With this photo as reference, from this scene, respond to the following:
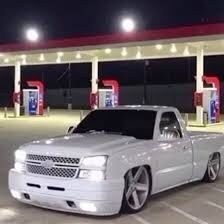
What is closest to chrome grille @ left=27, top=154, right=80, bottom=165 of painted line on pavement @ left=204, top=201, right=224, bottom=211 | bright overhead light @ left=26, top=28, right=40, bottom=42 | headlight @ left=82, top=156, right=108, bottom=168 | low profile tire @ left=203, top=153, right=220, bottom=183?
headlight @ left=82, top=156, right=108, bottom=168

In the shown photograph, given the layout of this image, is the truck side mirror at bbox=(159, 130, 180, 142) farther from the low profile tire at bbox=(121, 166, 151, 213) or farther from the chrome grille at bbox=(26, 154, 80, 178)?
the chrome grille at bbox=(26, 154, 80, 178)

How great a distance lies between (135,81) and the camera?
2534 inches

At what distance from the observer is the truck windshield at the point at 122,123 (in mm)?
8172

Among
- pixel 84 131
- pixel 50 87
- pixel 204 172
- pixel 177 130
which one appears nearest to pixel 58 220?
pixel 84 131

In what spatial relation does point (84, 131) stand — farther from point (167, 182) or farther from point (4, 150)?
point (4, 150)

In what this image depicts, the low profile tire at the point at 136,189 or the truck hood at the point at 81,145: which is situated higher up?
the truck hood at the point at 81,145

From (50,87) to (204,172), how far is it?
61.6 m

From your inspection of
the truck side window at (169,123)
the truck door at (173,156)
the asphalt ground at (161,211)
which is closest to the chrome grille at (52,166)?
the asphalt ground at (161,211)

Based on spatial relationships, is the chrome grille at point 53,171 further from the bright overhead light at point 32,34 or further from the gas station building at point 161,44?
the bright overhead light at point 32,34

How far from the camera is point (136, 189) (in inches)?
296

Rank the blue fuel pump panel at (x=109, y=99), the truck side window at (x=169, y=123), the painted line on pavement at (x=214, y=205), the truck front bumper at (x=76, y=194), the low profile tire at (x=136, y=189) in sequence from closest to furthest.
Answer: the truck front bumper at (x=76, y=194)
the low profile tire at (x=136, y=189)
the painted line on pavement at (x=214, y=205)
the truck side window at (x=169, y=123)
the blue fuel pump panel at (x=109, y=99)

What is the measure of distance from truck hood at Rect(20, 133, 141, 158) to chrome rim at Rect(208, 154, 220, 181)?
284 cm

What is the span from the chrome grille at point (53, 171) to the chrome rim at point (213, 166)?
3904mm

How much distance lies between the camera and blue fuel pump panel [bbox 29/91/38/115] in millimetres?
40938
